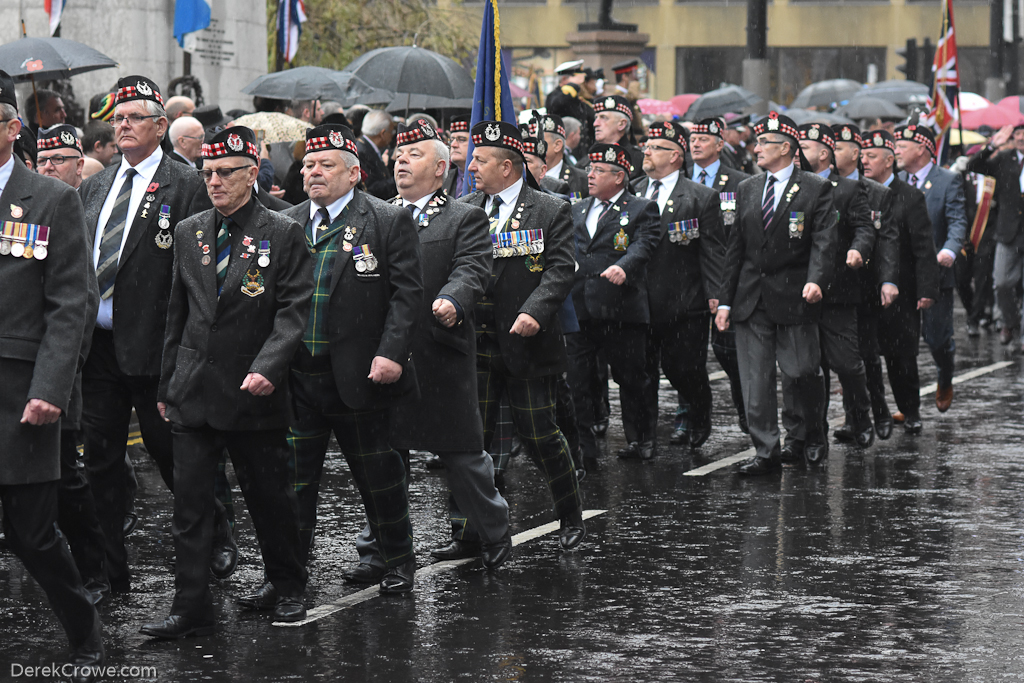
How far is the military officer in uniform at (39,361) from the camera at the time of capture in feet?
18.2

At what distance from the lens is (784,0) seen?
61.8 m

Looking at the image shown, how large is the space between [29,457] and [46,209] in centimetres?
84

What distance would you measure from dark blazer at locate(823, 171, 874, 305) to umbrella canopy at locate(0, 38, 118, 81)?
5381mm

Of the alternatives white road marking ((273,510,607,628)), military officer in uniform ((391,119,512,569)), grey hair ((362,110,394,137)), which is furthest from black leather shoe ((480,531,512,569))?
grey hair ((362,110,394,137))

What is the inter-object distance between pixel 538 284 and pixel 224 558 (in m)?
1.97

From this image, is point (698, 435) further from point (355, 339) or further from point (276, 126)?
point (276, 126)

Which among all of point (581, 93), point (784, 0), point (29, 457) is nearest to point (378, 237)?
point (29, 457)

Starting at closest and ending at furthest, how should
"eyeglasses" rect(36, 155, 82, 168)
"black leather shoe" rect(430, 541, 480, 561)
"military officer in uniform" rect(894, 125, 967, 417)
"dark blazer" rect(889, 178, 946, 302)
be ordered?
"black leather shoe" rect(430, 541, 480, 561), "eyeglasses" rect(36, 155, 82, 168), "dark blazer" rect(889, 178, 946, 302), "military officer in uniform" rect(894, 125, 967, 417)

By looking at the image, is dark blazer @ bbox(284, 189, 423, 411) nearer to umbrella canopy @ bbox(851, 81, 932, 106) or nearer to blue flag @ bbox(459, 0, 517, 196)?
blue flag @ bbox(459, 0, 517, 196)

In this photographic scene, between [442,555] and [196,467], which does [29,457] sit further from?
[442,555]

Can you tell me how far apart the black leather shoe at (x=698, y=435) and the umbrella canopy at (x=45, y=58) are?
5.02 meters

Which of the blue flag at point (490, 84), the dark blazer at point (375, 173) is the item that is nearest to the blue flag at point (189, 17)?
the dark blazer at point (375, 173)

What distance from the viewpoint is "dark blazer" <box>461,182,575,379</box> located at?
7891 millimetres

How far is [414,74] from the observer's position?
16.4 m
